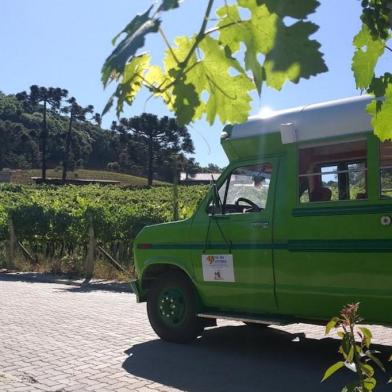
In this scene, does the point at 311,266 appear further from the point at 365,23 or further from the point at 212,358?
the point at 365,23

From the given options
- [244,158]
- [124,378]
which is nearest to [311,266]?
[244,158]

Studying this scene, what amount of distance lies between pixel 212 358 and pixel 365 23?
17.1 feet

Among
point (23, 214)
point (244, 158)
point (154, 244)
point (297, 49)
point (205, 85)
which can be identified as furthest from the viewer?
point (23, 214)

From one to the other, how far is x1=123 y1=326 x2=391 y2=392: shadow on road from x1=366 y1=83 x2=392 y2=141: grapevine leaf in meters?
3.88

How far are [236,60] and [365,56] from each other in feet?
1.55

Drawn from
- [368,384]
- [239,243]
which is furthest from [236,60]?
[239,243]

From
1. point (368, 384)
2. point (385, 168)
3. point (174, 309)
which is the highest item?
point (385, 168)

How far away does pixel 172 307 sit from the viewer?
280 inches

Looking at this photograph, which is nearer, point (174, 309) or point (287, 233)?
point (287, 233)

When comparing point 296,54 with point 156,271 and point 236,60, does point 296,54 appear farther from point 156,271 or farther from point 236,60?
point 156,271

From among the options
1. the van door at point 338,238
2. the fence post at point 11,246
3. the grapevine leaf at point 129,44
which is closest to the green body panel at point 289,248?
the van door at point 338,238

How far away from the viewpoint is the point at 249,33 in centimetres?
135

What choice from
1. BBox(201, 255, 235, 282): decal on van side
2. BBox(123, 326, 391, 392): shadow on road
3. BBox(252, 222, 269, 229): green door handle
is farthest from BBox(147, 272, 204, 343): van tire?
BBox(252, 222, 269, 229): green door handle

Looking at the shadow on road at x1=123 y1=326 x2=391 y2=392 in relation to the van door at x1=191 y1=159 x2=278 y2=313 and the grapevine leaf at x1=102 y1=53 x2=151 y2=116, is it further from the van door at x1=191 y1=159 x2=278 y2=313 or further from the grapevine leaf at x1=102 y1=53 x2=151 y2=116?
the grapevine leaf at x1=102 y1=53 x2=151 y2=116
